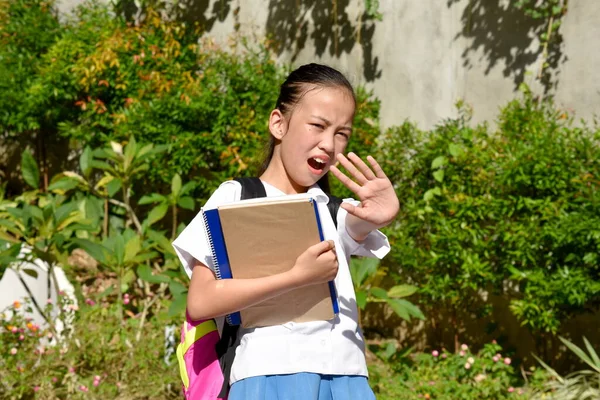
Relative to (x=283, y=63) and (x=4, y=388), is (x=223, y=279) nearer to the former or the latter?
(x=4, y=388)

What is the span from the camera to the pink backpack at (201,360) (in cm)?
157

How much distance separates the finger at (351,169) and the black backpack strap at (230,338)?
0.68 ft

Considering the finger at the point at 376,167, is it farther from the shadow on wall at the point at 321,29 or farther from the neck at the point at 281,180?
the shadow on wall at the point at 321,29

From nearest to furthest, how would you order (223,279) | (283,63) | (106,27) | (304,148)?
1. (223,279)
2. (304,148)
3. (283,63)
4. (106,27)

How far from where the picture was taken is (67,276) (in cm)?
406


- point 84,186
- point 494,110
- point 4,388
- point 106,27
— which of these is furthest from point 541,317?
point 106,27

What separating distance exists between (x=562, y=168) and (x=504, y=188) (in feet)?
1.09

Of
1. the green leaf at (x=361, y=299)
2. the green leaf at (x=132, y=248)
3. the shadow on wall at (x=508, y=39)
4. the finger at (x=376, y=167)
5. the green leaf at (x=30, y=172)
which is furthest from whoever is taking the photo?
the green leaf at (x=30, y=172)

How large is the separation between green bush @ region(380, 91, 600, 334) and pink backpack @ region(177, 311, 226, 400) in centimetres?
212

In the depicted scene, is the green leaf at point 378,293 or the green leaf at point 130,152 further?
the green leaf at point 130,152

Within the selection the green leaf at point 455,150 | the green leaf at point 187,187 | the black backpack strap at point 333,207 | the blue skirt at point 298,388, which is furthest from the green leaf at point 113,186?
the blue skirt at point 298,388

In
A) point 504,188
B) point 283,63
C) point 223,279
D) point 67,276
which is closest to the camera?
point 223,279

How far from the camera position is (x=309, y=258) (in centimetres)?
143

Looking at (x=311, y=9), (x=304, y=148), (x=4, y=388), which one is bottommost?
(x=4, y=388)
